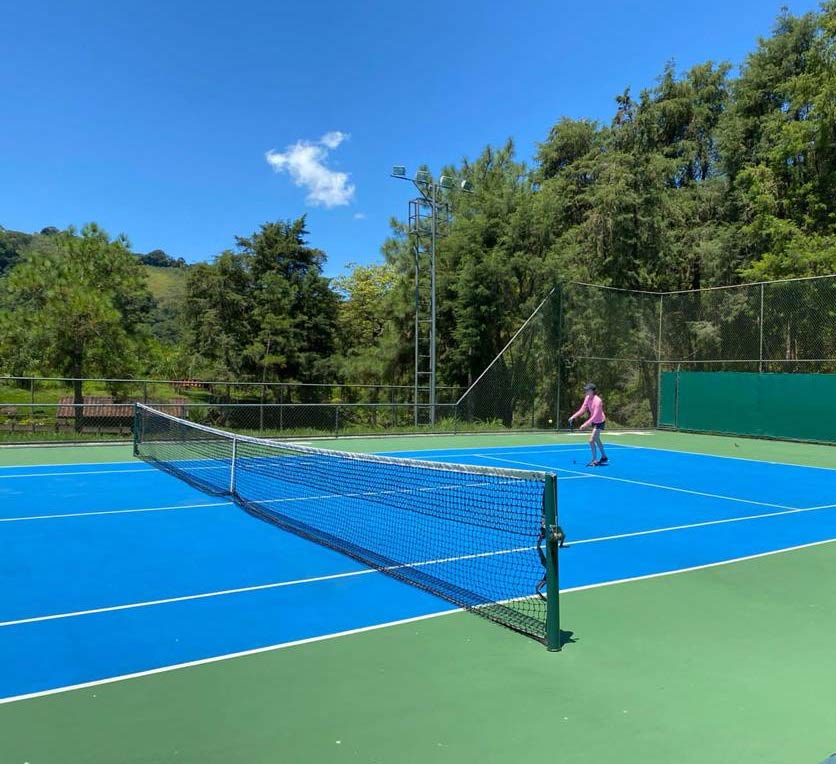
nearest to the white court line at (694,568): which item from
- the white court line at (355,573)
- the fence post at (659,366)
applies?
the white court line at (355,573)

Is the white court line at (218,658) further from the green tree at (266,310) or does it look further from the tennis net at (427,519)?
the green tree at (266,310)

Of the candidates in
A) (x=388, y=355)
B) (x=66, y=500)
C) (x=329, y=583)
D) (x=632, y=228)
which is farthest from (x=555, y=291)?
(x=329, y=583)

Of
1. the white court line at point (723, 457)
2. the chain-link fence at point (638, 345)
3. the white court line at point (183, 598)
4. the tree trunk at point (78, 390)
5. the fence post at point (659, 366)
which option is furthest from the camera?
the fence post at point (659, 366)

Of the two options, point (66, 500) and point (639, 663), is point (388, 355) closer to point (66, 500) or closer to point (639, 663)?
point (66, 500)

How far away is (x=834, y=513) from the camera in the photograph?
384 inches

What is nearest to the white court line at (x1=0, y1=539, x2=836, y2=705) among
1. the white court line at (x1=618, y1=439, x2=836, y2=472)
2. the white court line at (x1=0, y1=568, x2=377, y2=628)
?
the white court line at (x1=0, y1=568, x2=377, y2=628)

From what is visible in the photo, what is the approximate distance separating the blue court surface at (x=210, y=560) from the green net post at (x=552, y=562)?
1.10 meters

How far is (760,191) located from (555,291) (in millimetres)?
12128

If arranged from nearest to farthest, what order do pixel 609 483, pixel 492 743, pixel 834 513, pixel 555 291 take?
pixel 492 743 < pixel 834 513 < pixel 609 483 < pixel 555 291

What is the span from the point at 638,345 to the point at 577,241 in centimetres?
653

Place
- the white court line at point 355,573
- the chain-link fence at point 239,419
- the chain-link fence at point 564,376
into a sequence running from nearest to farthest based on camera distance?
1. the white court line at point 355,573
2. the chain-link fence at point 239,419
3. the chain-link fence at point 564,376

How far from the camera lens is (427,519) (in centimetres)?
879

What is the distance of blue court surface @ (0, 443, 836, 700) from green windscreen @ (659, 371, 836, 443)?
8.86 meters

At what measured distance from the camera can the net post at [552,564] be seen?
172 inches
